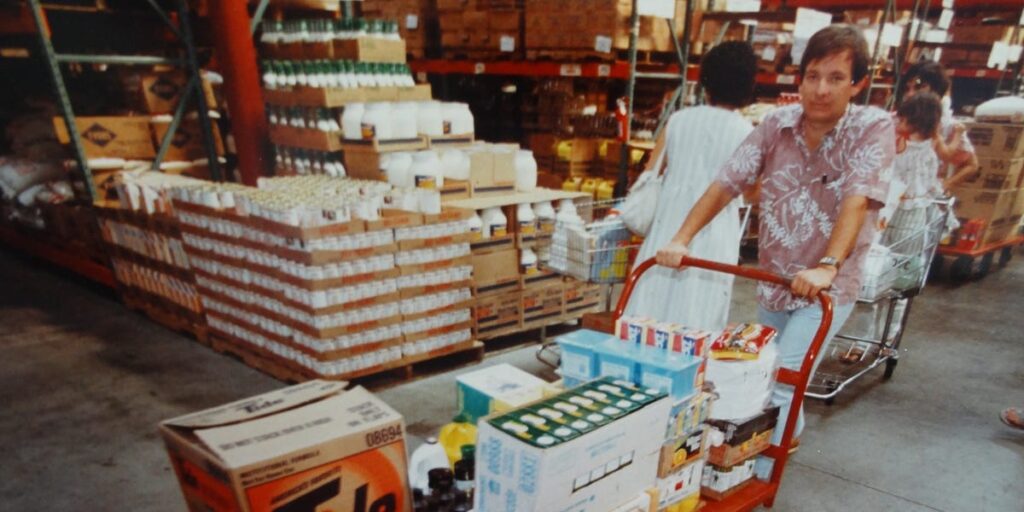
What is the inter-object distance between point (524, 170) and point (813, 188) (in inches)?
104

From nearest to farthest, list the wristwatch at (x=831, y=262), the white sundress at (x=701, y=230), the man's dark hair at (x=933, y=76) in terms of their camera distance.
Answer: the wristwatch at (x=831, y=262), the white sundress at (x=701, y=230), the man's dark hair at (x=933, y=76)

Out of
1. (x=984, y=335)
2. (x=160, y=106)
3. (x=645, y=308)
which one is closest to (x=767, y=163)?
(x=645, y=308)

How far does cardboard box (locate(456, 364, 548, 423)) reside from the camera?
1959 millimetres

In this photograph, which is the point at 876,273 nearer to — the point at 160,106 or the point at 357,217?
the point at 357,217

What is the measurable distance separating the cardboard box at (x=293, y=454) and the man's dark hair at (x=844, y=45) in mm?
1824

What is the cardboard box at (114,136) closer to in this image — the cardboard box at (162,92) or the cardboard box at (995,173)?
the cardboard box at (162,92)

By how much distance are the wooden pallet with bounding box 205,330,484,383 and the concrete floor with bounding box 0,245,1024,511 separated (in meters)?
0.08

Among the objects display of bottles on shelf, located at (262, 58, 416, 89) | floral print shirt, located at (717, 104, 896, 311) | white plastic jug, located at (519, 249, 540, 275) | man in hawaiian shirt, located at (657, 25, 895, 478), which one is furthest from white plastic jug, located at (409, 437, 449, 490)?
display of bottles on shelf, located at (262, 58, 416, 89)

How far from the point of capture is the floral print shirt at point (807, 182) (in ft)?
6.92

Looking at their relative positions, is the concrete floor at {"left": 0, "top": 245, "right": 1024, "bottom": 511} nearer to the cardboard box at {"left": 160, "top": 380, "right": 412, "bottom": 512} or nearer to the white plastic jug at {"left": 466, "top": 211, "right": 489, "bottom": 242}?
the white plastic jug at {"left": 466, "top": 211, "right": 489, "bottom": 242}

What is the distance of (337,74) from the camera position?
483cm

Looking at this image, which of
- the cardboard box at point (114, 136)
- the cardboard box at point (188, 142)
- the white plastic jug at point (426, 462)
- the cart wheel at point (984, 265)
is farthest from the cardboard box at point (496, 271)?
the cart wheel at point (984, 265)

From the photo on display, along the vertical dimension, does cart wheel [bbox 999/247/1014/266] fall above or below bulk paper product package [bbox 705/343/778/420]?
below

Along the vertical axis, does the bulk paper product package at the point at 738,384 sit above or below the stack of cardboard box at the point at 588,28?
below
